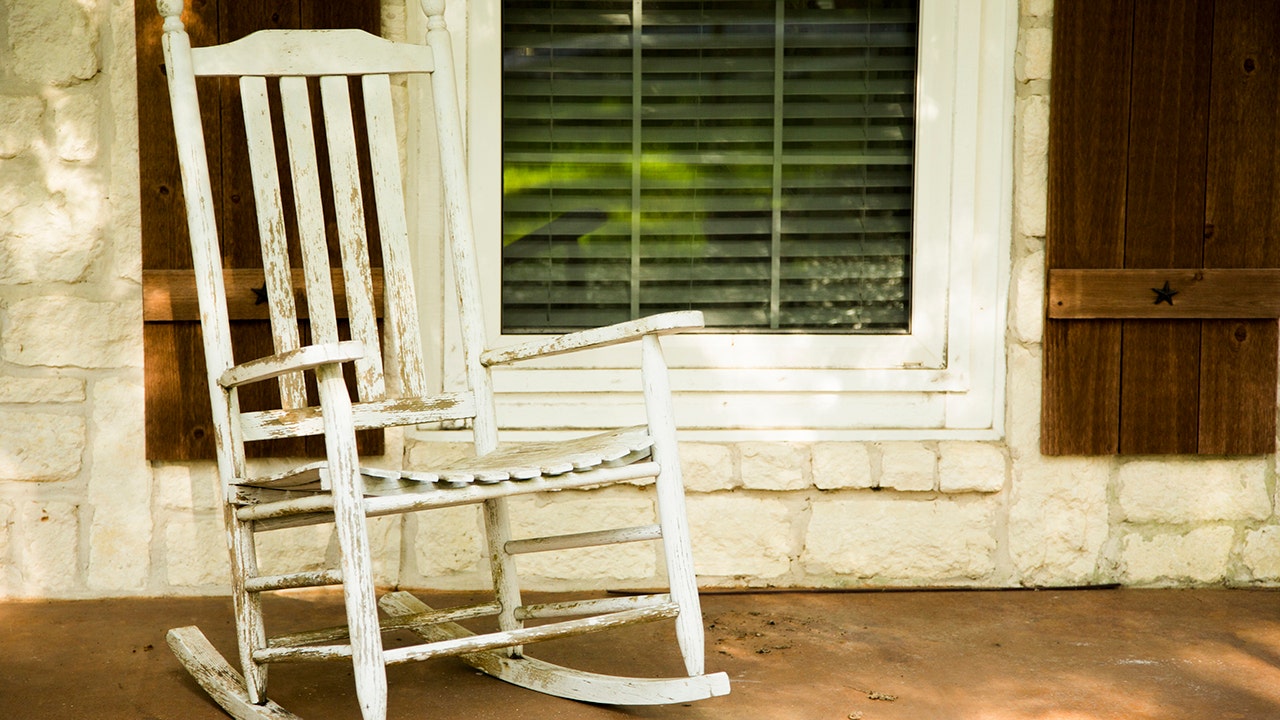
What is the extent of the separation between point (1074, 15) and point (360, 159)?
175 cm

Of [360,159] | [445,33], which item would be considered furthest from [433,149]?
[445,33]

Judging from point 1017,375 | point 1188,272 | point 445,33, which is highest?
point 445,33

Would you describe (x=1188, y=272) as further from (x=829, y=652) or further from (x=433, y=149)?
(x=433, y=149)

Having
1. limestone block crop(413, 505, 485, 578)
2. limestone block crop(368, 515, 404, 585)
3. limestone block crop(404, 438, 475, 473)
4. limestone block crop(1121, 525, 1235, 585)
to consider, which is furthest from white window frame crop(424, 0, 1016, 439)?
limestone block crop(1121, 525, 1235, 585)

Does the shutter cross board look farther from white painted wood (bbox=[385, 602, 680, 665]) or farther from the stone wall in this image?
white painted wood (bbox=[385, 602, 680, 665])

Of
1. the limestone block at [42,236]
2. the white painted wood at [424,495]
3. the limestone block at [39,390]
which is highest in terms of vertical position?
the limestone block at [42,236]

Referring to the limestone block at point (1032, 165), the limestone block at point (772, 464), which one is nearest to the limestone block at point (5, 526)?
the limestone block at point (772, 464)

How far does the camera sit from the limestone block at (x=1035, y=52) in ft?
8.79

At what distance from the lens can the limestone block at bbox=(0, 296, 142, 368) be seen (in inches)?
101

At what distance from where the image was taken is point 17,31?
8.29 feet

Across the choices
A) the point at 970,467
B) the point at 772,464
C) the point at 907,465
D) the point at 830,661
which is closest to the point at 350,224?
the point at 772,464

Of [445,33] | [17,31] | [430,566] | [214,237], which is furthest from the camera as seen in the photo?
[430,566]

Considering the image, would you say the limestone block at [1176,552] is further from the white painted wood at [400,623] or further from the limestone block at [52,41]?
the limestone block at [52,41]

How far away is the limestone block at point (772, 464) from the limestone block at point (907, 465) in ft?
0.66
